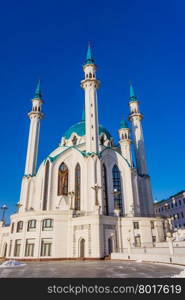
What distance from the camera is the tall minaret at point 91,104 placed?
43.5 meters

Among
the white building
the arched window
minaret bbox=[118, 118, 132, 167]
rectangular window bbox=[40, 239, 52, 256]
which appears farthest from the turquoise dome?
rectangular window bbox=[40, 239, 52, 256]

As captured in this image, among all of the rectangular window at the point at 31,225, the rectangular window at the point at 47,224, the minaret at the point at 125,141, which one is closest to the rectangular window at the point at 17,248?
the rectangular window at the point at 31,225

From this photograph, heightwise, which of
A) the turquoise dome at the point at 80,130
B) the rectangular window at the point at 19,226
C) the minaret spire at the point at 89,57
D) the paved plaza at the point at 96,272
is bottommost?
the paved plaza at the point at 96,272

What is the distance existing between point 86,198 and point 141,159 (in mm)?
20853

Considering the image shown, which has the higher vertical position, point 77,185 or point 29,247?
point 77,185

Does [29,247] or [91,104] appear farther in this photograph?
[91,104]

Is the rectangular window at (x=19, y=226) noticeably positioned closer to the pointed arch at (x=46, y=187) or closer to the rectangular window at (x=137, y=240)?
the pointed arch at (x=46, y=187)

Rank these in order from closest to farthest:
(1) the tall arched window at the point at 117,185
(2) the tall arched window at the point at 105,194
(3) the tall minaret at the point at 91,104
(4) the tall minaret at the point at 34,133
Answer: (2) the tall arched window at the point at 105,194
(1) the tall arched window at the point at 117,185
(3) the tall minaret at the point at 91,104
(4) the tall minaret at the point at 34,133

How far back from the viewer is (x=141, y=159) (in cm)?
5406

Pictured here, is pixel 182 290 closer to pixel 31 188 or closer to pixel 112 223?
pixel 112 223

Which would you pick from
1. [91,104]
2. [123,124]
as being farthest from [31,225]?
[123,124]

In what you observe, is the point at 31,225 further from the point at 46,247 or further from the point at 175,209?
the point at 175,209

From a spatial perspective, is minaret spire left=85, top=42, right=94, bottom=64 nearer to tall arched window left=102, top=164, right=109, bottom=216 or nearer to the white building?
tall arched window left=102, top=164, right=109, bottom=216

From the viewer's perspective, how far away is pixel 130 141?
5434 centimetres
